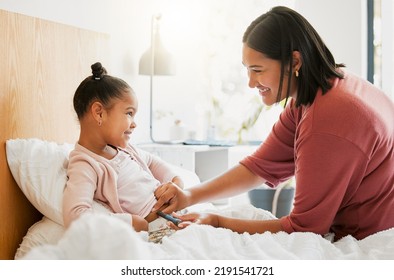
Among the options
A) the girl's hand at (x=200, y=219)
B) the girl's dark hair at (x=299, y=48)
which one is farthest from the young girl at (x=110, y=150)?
the girl's dark hair at (x=299, y=48)

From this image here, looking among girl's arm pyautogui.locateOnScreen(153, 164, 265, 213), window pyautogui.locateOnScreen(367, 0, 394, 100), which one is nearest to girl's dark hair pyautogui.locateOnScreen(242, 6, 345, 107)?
girl's arm pyautogui.locateOnScreen(153, 164, 265, 213)

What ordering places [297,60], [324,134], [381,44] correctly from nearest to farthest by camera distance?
[324,134] < [297,60] < [381,44]

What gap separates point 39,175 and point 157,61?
1469 mm

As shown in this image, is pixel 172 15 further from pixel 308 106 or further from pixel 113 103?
pixel 308 106

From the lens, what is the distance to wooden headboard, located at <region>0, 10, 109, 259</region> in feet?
4.47

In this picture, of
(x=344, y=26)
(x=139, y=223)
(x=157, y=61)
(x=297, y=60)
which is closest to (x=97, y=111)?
(x=139, y=223)

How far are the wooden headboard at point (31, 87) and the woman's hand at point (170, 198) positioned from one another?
1.22ft

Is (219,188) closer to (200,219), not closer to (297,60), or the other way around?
(200,219)

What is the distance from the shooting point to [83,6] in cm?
210

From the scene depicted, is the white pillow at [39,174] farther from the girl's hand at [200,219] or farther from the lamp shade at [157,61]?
the lamp shade at [157,61]

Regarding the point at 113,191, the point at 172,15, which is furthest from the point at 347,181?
the point at 172,15

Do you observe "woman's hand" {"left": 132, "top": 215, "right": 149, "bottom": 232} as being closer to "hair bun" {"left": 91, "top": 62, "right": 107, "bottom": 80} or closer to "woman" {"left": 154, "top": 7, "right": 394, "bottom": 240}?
"woman" {"left": 154, "top": 7, "right": 394, "bottom": 240}

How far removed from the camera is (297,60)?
4.25ft

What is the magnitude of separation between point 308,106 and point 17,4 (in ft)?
3.20
